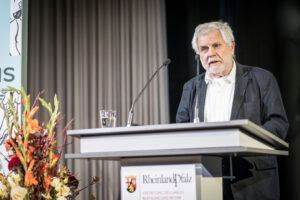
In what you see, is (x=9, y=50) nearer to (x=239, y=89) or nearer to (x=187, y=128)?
(x=239, y=89)

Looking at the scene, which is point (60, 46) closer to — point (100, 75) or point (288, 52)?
point (100, 75)

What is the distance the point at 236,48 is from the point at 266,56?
0.82ft

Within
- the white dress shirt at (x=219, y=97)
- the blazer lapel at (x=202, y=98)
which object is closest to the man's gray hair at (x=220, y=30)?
the white dress shirt at (x=219, y=97)

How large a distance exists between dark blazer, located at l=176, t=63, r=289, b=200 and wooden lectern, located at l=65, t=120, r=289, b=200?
2.63 ft

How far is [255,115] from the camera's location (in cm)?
306

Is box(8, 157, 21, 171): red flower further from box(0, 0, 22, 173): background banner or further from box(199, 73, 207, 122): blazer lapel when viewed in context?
box(0, 0, 22, 173): background banner

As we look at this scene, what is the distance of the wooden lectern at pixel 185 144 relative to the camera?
1782mm

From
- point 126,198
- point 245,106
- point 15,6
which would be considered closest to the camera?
point 126,198

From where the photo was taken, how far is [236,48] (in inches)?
147

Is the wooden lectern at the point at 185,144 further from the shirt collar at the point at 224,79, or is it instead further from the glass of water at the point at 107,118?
the shirt collar at the point at 224,79

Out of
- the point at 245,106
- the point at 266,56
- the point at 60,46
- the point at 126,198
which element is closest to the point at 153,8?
the point at 60,46

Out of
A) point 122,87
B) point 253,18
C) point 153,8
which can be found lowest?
point 122,87

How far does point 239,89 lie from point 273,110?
306mm

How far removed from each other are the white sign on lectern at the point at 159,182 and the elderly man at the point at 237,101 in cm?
89
